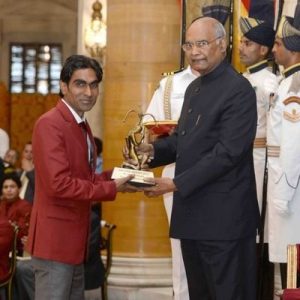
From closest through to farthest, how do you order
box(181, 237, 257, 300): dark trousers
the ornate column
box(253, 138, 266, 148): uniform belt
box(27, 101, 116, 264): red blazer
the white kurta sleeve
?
box(27, 101, 116, 264): red blazer < box(181, 237, 257, 300): dark trousers < the white kurta sleeve < box(253, 138, 266, 148): uniform belt < the ornate column

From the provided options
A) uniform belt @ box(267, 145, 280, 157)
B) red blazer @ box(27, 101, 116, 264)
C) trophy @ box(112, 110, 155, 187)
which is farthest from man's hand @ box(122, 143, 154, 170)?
uniform belt @ box(267, 145, 280, 157)

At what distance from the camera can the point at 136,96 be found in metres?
8.58

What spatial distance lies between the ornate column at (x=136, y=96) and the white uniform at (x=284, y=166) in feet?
6.47

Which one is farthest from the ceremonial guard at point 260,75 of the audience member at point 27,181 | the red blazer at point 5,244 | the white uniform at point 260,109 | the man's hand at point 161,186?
the audience member at point 27,181

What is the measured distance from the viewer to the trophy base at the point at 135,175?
5472 mm

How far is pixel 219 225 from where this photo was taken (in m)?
5.33

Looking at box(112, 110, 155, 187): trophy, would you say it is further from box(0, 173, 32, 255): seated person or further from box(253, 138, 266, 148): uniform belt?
box(0, 173, 32, 255): seated person

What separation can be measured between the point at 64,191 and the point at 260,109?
2.41 meters

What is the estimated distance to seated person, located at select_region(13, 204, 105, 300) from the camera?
821cm

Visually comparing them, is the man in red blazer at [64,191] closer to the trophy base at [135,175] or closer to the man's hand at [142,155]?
the trophy base at [135,175]

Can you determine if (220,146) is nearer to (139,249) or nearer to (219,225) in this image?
(219,225)

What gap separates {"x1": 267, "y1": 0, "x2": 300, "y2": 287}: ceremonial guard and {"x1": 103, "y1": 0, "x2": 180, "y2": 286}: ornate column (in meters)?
1.91

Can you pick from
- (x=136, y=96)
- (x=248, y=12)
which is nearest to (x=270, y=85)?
(x=248, y=12)

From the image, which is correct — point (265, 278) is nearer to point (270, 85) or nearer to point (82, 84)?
point (270, 85)
